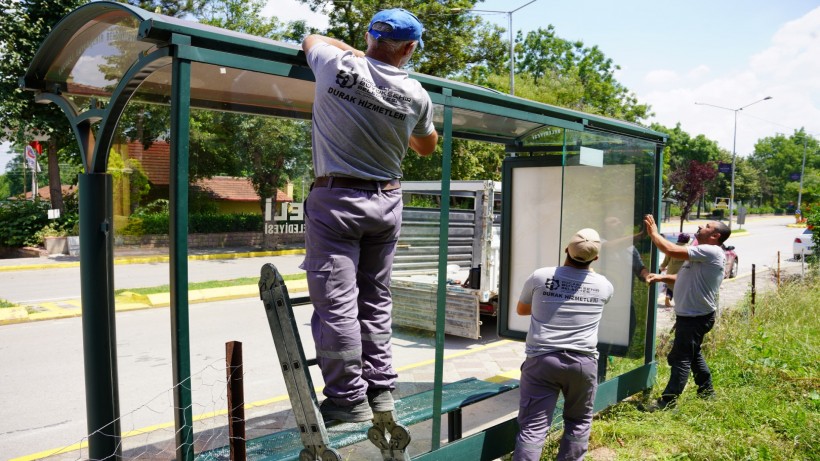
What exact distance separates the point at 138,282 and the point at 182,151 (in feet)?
4.82

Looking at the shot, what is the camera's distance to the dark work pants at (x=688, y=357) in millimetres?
5398

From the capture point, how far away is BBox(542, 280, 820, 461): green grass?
14.7ft

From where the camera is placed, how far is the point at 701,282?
17.7ft

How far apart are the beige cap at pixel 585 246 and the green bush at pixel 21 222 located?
61.1 ft

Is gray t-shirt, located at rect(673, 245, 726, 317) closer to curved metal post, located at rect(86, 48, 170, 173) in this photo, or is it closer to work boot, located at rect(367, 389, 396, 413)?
work boot, located at rect(367, 389, 396, 413)

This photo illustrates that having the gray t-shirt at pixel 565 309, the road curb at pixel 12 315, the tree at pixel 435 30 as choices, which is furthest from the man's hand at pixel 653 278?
the tree at pixel 435 30

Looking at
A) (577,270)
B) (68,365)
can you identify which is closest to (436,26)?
(68,365)

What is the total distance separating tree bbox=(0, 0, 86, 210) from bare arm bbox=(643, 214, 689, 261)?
1507cm

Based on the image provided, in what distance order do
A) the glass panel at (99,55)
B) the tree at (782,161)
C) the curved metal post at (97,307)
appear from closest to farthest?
the glass panel at (99,55), the curved metal post at (97,307), the tree at (782,161)

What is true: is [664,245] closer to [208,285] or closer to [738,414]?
[738,414]

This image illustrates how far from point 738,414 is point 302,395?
410 cm

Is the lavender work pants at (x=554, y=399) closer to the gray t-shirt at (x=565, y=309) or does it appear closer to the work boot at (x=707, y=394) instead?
the gray t-shirt at (x=565, y=309)

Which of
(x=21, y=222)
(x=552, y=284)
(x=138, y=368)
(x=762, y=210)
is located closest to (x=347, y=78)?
(x=552, y=284)

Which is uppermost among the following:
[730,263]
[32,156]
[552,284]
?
[32,156]
